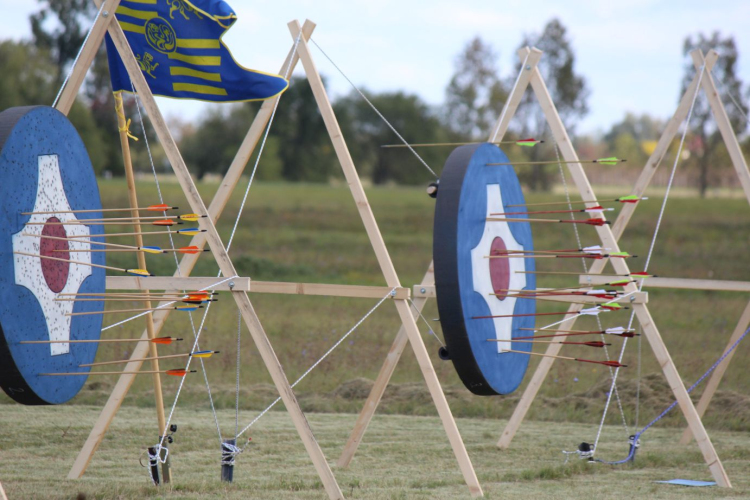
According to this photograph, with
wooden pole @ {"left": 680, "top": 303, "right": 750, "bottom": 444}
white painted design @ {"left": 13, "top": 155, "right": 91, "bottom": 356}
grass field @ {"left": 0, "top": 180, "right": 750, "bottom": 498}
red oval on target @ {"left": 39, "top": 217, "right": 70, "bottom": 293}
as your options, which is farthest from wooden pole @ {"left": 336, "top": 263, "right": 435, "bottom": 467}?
wooden pole @ {"left": 680, "top": 303, "right": 750, "bottom": 444}

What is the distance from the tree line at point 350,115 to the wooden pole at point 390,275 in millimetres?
30671

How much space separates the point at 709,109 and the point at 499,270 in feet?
110

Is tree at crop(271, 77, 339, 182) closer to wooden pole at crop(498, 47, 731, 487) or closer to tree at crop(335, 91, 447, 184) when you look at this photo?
tree at crop(335, 91, 447, 184)

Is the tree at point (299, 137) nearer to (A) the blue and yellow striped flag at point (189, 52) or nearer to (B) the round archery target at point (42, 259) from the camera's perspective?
(A) the blue and yellow striped flag at point (189, 52)

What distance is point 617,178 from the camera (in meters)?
50.3

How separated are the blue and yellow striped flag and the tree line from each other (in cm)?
3108

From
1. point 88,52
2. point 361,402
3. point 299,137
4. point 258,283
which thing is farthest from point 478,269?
point 299,137

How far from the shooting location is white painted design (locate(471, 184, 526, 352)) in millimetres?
4707

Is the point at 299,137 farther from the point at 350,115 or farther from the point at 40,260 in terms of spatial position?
the point at 40,260

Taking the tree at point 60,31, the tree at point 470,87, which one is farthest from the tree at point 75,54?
the tree at point 470,87

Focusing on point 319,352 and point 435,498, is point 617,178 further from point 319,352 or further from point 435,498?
point 435,498

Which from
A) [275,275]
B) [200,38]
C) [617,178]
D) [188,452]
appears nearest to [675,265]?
[275,275]

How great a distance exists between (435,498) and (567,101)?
135ft

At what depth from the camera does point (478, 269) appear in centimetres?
470
